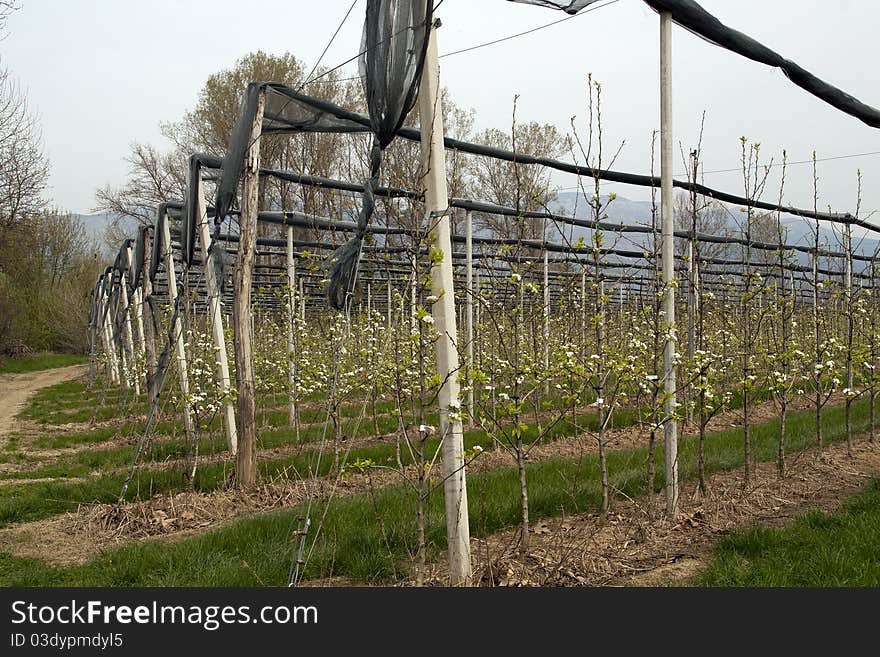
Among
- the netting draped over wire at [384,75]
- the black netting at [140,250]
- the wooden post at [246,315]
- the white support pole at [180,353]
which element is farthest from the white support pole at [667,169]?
the black netting at [140,250]

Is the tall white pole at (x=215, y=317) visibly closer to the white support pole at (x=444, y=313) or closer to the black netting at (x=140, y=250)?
the black netting at (x=140, y=250)

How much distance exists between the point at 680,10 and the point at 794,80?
77.9 inches

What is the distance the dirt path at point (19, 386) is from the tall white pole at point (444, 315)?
1031 centimetres

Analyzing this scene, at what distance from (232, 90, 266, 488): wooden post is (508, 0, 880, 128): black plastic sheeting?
10.6 ft

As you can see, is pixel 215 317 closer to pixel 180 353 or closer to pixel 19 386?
pixel 180 353

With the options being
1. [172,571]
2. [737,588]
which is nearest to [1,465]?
[172,571]

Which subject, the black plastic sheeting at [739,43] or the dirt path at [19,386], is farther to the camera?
the dirt path at [19,386]

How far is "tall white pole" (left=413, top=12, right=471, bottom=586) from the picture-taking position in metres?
3.25

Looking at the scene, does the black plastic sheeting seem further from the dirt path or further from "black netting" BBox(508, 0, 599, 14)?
the dirt path

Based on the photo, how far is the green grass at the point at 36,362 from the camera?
27.1 m

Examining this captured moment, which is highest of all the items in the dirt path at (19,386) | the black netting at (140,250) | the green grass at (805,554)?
the black netting at (140,250)

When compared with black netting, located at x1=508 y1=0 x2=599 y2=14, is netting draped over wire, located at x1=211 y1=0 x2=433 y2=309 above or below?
below

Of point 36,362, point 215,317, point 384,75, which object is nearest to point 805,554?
point 384,75

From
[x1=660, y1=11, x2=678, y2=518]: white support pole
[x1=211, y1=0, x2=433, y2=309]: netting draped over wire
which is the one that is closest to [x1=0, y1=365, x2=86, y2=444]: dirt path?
[x1=211, y1=0, x2=433, y2=309]: netting draped over wire
